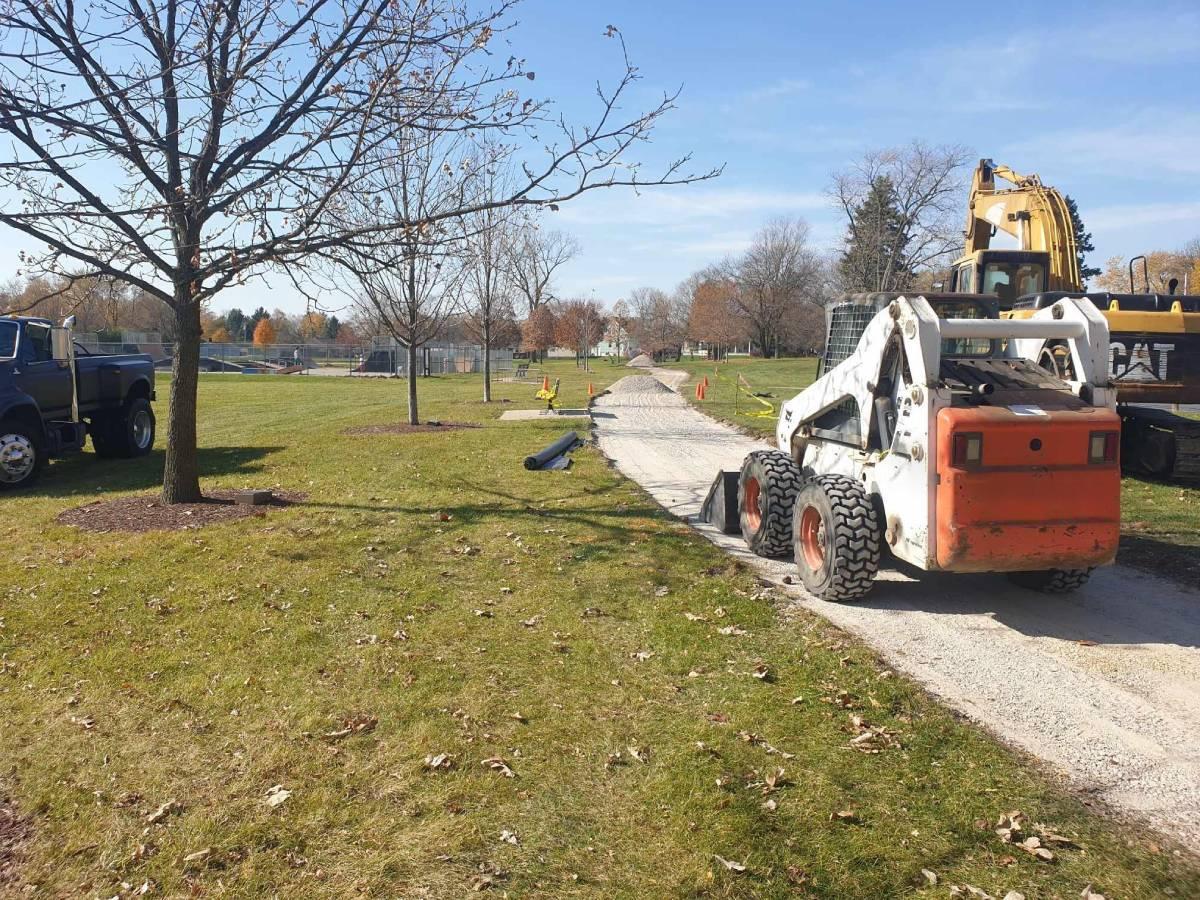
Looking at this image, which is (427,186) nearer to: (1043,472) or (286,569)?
(286,569)

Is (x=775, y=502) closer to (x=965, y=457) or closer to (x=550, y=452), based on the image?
(x=965, y=457)

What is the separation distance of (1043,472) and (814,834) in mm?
3062

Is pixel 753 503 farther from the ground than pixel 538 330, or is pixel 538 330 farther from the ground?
pixel 538 330

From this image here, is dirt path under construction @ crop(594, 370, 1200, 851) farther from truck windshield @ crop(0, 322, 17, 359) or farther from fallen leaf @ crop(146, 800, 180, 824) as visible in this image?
truck windshield @ crop(0, 322, 17, 359)

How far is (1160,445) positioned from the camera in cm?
1014

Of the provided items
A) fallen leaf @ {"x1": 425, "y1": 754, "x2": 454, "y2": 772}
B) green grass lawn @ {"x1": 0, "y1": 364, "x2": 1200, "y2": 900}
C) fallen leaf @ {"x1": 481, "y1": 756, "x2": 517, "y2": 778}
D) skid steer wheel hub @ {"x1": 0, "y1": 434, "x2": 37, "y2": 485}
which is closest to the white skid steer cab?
green grass lawn @ {"x1": 0, "y1": 364, "x2": 1200, "y2": 900}

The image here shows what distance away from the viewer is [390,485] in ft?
35.5

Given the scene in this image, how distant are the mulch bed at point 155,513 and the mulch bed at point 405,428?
6.56m

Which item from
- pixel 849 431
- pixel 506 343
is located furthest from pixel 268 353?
pixel 849 431

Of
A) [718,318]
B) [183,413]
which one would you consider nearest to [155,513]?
[183,413]

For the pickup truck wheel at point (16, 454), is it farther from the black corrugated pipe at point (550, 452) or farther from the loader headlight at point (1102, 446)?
the loader headlight at point (1102, 446)

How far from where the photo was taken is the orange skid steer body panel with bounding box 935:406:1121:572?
5375 mm

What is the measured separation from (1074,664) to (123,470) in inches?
476

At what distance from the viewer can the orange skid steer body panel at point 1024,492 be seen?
5375 mm
